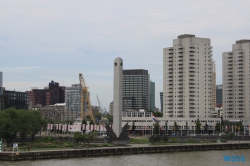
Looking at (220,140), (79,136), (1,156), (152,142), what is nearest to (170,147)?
(152,142)

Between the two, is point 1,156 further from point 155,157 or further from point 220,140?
point 220,140

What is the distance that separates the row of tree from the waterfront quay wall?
29078mm

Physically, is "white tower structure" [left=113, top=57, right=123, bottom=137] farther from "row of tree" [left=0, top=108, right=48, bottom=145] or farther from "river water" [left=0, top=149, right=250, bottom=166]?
"river water" [left=0, top=149, right=250, bottom=166]

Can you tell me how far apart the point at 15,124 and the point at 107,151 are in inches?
1309

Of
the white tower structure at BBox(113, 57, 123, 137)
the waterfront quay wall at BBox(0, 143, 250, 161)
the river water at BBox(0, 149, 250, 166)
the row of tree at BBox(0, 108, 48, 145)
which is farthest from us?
the white tower structure at BBox(113, 57, 123, 137)

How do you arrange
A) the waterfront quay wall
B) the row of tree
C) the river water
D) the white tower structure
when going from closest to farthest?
the river water → the waterfront quay wall → the row of tree → the white tower structure

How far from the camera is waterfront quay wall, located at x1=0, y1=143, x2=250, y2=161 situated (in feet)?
350

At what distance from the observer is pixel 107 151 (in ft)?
403

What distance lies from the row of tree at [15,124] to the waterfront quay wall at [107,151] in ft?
95.4

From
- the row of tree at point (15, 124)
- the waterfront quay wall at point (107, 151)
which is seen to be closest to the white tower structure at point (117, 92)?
the waterfront quay wall at point (107, 151)

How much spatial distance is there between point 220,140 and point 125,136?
40.2 m

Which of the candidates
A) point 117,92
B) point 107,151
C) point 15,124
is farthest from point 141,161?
point 15,124

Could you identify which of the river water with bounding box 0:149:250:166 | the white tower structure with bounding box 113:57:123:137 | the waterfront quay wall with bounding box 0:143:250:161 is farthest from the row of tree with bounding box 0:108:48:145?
the river water with bounding box 0:149:250:166

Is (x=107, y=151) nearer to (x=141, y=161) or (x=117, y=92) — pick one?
(x=141, y=161)
